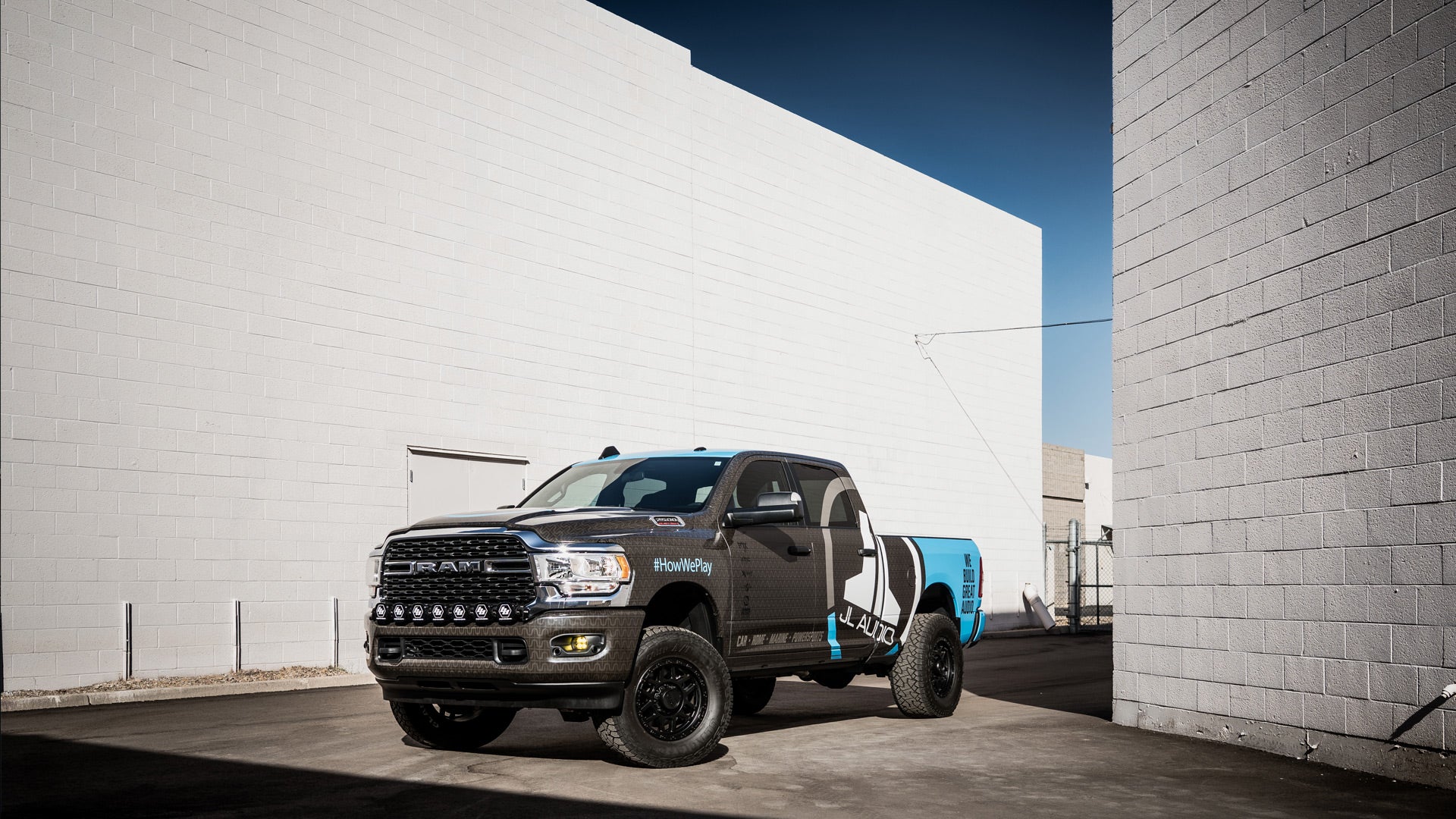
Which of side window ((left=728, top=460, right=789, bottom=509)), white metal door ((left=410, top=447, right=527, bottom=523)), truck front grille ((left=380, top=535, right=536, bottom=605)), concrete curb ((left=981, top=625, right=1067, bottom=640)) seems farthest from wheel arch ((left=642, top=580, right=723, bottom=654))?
concrete curb ((left=981, top=625, right=1067, bottom=640))

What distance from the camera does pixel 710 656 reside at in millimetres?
8422

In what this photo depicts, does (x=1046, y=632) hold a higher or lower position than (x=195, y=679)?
lower

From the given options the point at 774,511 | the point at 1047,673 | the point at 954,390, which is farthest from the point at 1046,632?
the point at 774,511

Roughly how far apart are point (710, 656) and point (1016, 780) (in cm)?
199

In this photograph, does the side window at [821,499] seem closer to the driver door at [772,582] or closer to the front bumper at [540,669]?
the driver door at [772,582]

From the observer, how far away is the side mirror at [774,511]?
345 inches

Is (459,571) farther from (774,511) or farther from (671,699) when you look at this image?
(774,511)

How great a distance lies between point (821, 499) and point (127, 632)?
8.17 m

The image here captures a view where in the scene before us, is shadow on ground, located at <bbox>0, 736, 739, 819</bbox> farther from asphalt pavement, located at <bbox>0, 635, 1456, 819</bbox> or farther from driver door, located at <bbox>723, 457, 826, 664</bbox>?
driver door, located at <bbox>723, 457, 826, 664</bbox>

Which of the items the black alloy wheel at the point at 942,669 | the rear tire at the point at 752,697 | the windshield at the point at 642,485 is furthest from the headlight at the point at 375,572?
the black alloy wheel at the point at 942,669

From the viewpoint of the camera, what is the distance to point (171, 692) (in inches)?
543

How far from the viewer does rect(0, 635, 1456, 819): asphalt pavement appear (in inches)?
273

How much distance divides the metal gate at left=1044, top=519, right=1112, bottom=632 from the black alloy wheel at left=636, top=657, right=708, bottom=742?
17333 mm

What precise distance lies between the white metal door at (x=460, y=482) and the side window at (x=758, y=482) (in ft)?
26.8
